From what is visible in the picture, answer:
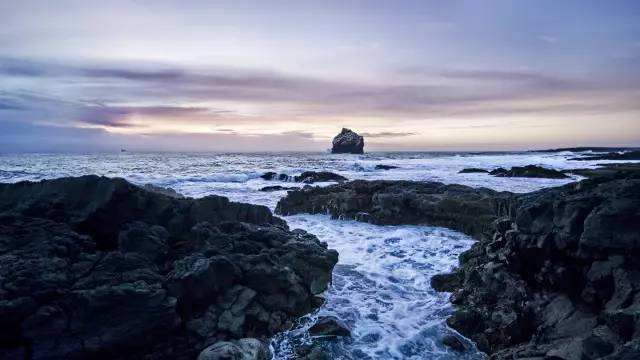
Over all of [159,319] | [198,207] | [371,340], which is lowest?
[371,340]

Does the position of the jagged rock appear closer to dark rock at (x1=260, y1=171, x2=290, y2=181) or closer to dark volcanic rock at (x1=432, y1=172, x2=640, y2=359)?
dark volcanic rock at (x1=432, y1=172, x2=640, y2=359)

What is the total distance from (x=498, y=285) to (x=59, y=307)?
9848 mm

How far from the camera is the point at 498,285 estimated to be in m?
10.8

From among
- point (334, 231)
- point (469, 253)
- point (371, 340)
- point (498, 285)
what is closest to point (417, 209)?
point (334, 231)

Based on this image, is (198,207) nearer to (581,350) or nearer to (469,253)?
(469,253)

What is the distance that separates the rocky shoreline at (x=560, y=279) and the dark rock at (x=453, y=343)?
1.30ft

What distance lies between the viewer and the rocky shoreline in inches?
292

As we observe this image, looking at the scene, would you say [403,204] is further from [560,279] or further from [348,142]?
[348,142]

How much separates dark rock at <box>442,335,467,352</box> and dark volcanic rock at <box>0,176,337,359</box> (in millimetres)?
3595

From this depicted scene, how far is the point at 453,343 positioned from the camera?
948 centimetres

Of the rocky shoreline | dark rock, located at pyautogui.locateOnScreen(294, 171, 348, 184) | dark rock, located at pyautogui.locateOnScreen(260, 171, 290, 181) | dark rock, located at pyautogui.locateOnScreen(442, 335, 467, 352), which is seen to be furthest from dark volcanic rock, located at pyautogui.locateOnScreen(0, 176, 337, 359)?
dark rock, located at pyautogui.locateOnScreen(260, 171, 290, 181)

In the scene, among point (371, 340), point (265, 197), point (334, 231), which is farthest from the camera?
point (265, 197)

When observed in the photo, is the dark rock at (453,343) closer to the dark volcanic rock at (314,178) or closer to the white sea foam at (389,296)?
the white sea foam at (389,296)

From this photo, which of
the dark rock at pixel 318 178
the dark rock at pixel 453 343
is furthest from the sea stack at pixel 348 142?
the dark rock at pixel 453 343
